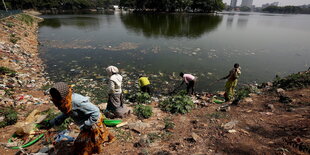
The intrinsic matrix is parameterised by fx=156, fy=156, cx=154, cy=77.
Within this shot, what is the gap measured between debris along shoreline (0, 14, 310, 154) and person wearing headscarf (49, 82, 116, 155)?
581mm

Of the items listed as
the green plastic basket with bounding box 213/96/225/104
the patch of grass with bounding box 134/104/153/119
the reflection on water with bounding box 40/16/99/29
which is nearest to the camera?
the patch of grass with bounding box 134/104/153/119

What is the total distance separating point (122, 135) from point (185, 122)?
6.70ft

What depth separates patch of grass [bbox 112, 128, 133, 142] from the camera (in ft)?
12.6

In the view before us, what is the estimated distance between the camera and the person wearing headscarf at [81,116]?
7.01 ft

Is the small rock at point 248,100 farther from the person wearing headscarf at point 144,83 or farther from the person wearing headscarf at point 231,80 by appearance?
the person wearing headscarf at point 144,83

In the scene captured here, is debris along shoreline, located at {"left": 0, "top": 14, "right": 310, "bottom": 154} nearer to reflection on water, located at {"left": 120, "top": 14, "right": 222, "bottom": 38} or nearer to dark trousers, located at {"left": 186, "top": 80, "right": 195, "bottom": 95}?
dark trousers, located at {"left": 186, "top": 80, "right": 195, "bottom": 95}

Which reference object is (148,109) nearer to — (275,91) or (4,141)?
(4,141)

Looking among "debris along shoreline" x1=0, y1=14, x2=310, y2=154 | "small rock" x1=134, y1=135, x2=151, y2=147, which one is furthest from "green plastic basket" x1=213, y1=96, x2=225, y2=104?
"small rock" x1=134, y1=135, x2=151, y2=147

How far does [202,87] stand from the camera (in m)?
8.66

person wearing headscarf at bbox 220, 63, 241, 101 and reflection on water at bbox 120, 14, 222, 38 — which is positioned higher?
reflection on water at bbox 120, 14, 222, 38

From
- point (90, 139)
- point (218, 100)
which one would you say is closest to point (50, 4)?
point (218, 100)

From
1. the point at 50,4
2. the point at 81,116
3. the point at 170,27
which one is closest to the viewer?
the point at 81,116

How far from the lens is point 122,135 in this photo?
3971 mm

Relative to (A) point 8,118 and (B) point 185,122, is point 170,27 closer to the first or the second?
(B) point 185,122
